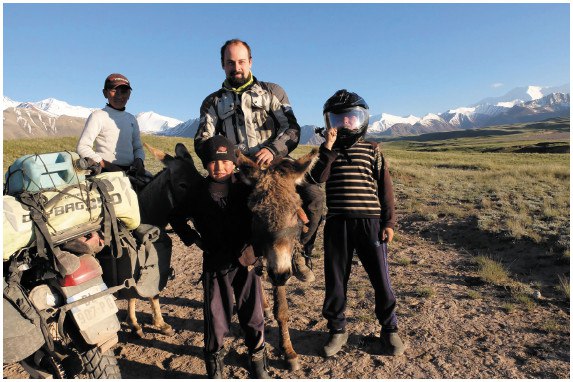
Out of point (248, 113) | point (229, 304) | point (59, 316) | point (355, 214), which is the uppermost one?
point (248, 113)

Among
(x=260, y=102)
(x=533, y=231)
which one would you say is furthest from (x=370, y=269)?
(x=533, y=231)

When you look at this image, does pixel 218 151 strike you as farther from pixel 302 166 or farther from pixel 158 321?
pixel 158 321

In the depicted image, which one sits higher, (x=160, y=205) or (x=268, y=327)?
(x=160, y=205)

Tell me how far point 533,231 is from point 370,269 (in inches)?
293

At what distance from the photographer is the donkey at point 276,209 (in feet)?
11.5

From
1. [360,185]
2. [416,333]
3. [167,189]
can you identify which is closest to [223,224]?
[167,189]

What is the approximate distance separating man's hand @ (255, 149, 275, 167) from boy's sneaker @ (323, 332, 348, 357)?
2611mm

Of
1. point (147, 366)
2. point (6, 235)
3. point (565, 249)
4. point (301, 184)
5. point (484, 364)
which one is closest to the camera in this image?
point (6, 235)

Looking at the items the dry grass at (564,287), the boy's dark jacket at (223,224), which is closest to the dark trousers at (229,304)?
the boy's dark jacket at (223,224)

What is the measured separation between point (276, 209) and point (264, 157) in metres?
0.86

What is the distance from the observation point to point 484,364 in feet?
14.5

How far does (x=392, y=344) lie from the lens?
15.5ft

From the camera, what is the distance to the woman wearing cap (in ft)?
17.1

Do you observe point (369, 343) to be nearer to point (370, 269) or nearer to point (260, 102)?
point (370, 269)
